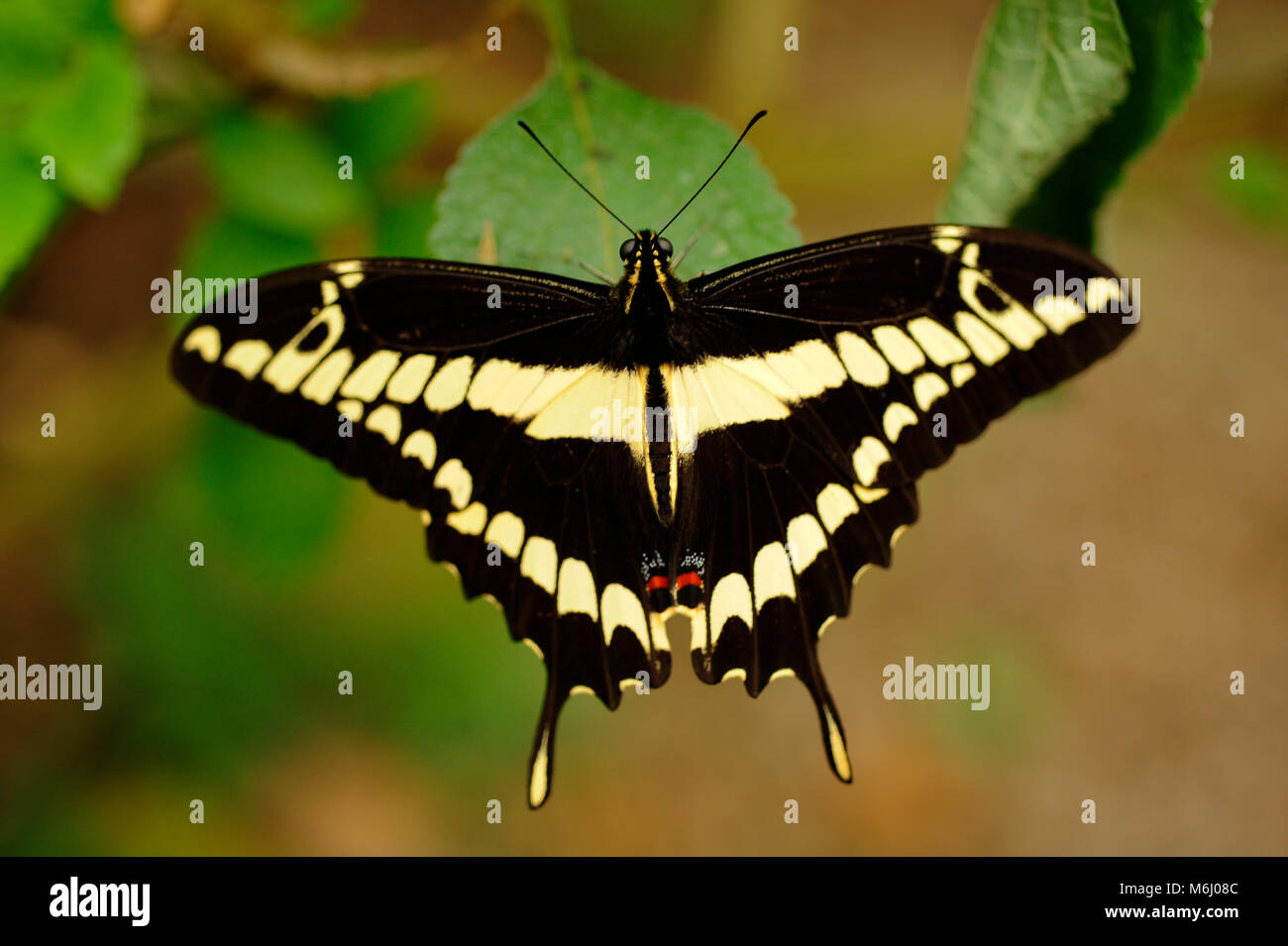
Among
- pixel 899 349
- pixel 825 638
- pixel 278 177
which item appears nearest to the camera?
pixel 899 349

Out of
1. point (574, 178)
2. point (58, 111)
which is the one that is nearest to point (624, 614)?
point (574, 178)

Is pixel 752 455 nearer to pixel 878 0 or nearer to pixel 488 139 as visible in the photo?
pixel 488 139

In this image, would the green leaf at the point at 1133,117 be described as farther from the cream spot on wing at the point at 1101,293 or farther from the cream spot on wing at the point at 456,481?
the cream spot on wing at the point at 456,481

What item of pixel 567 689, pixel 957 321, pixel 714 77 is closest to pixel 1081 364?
pixel 957 321

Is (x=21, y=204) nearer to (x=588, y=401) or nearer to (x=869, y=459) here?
(x=588, y=401)

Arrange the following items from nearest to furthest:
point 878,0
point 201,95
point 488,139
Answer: point 488,139 < point 201,95 < point 878,0

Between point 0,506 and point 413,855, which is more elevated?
point 0,506

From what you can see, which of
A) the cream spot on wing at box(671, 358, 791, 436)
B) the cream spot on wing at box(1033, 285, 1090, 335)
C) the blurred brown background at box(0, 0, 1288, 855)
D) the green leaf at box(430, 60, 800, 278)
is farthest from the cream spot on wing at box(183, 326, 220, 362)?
the cream spot on wing at box(1033, 285, 1090, 335)

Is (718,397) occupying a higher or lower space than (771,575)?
higher
